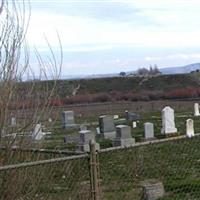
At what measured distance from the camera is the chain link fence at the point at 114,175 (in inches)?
218

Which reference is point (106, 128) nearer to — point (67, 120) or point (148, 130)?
point (148, 130)

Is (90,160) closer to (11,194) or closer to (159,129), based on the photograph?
(11,194)

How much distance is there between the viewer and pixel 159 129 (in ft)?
81.7

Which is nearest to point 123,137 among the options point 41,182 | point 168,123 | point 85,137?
point 85,137

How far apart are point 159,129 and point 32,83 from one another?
1936 centimetres

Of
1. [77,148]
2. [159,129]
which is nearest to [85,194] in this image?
[77,148]

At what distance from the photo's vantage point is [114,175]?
11.8m

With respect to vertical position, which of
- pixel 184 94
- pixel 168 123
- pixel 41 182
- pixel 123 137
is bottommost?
pixel 123 137

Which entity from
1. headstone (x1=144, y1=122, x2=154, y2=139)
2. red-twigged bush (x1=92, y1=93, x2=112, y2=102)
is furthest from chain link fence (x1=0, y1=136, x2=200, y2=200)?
red-twigged bush (x1=92, y1=93, x2=112, y2=102)

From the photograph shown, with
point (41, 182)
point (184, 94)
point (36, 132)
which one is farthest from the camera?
point (184, 94)

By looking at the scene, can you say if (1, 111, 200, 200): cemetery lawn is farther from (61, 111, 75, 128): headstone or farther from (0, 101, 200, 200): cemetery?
(61, 111, 75, 128): headstone

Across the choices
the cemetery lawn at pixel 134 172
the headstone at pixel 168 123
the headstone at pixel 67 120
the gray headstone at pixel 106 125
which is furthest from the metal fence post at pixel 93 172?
the headstone at pixel 67 120

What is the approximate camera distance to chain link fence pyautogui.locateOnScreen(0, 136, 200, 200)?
218 inches

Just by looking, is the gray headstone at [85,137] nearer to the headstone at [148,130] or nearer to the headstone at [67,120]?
the headstone at [148,130]
